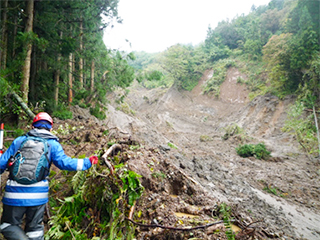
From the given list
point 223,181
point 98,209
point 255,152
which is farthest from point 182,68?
point 98,209

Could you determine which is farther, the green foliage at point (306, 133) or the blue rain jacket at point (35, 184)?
the green foliage at point (306, 133)

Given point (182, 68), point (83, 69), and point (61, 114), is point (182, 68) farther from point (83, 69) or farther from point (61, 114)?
point (61, 114)

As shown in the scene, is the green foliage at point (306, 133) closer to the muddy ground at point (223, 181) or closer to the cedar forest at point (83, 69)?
the cedar forest at point (83, 69)

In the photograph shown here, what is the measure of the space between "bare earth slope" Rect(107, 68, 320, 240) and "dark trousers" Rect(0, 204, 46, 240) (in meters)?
3.25

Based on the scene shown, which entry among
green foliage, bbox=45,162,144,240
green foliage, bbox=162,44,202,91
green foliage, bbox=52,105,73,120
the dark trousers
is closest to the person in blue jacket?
the dark trousers

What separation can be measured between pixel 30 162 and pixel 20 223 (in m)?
0.74

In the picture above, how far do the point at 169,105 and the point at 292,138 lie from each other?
1753cm

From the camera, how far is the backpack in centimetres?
236

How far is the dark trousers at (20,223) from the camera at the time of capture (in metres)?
2.30

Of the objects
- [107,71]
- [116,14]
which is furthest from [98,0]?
[107,71]

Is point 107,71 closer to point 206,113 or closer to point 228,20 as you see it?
point 206,113

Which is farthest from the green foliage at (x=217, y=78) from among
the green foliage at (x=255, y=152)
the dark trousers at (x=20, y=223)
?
the dark trousers at (x=20, y=223)

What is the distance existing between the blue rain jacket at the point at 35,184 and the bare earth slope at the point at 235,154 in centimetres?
308

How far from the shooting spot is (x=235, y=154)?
1421 centimetres
